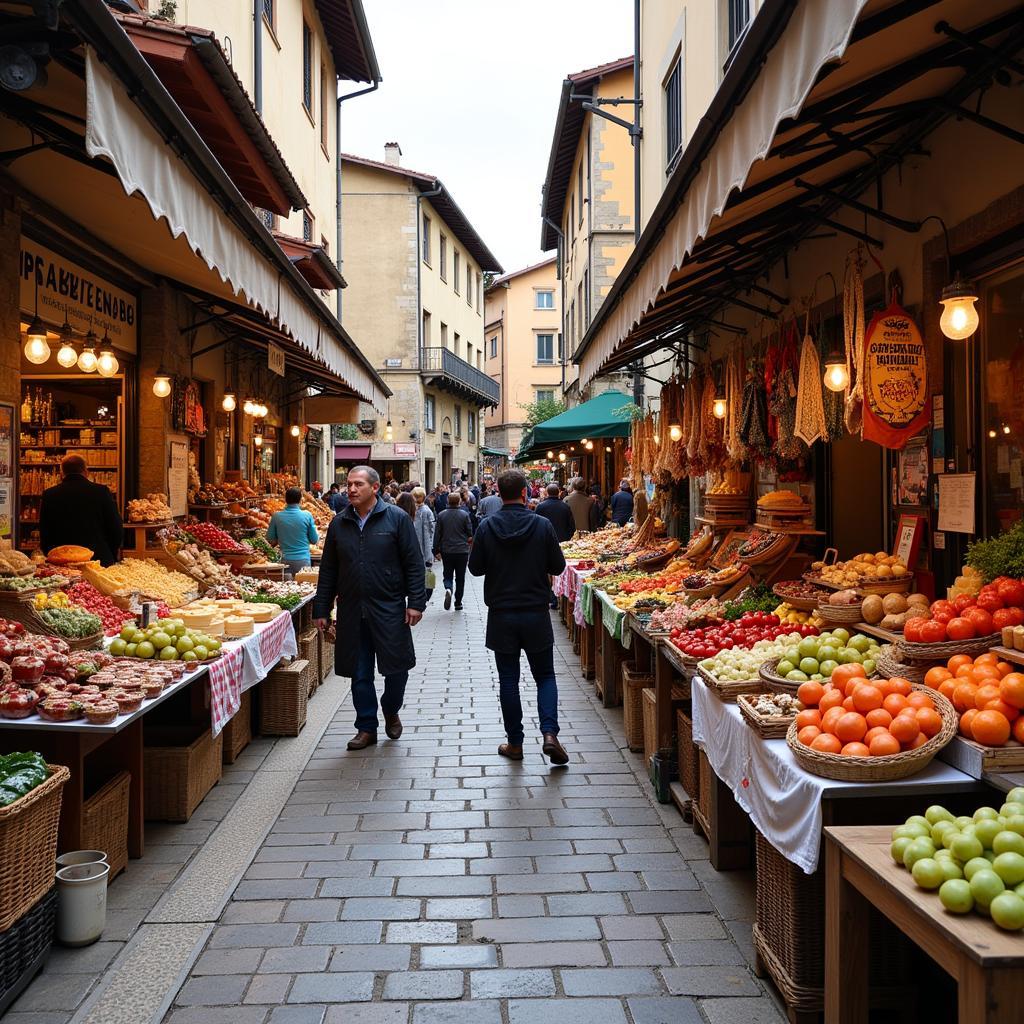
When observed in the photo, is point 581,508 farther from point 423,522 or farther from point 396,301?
point 396,301

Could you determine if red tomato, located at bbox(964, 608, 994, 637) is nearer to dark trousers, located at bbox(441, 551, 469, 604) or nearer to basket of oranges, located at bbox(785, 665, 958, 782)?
basket of oranges, located at bbox(785, 665, 958, 782)

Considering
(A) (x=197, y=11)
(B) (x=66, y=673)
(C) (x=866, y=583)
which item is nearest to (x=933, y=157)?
(C) (x=866, y=583)

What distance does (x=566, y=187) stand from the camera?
102 feet

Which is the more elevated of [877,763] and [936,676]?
[936,676]

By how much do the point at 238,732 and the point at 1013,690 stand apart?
5.36 m

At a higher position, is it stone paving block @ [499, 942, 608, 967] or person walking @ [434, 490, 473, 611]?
person walking @ [434, 490, 473, 611]

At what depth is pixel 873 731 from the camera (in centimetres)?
354

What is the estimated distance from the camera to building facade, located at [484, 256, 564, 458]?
54875 millimetres

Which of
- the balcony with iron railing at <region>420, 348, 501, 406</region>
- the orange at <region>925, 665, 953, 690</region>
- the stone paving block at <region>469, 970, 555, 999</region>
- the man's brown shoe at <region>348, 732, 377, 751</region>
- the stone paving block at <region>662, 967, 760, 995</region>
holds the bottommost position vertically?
the stone paving block at <region>662, 967, 760, 995</region>

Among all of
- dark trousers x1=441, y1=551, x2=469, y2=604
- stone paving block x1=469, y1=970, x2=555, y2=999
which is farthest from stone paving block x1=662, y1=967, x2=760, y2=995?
dark trousers x1=441, y1=551, x2=469, y2=604

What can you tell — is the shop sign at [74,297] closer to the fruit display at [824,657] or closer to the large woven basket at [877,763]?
the fruit display at [824,657]

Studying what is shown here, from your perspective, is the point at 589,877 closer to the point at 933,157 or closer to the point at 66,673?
the point at 66,673

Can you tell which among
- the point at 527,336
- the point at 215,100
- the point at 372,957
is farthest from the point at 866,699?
the point at 527,336

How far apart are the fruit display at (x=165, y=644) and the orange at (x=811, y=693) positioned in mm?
3623
